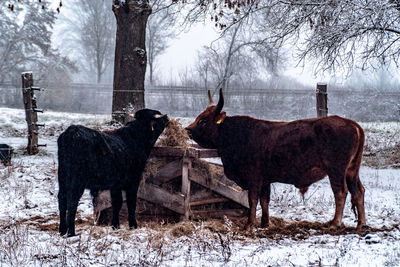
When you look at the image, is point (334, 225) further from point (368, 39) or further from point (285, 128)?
point (368, 39)

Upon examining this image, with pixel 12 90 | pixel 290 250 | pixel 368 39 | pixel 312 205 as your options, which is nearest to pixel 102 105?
pixel 12 90

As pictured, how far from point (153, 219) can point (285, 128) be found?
209cm

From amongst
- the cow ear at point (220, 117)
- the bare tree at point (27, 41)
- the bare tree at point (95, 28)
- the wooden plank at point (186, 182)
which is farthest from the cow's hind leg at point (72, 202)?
the bare tree at point (95, 28)

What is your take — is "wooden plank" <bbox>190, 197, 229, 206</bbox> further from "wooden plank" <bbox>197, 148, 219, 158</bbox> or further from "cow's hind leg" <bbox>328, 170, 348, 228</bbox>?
"cow's hind leg" <bbox>328, 170, 348, 228</bbox>

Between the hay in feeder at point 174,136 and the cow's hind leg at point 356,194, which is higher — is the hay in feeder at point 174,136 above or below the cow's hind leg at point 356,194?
above

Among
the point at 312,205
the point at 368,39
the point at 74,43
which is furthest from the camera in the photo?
the point at 74,43

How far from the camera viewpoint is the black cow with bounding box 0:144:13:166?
363 inches

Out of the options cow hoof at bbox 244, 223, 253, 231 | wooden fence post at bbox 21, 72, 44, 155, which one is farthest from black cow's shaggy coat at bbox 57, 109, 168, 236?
wooden fence post at bbox 21, 72, 44, 155

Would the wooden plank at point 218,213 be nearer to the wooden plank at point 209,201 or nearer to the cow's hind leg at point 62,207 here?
the wooden plank at point 209,201

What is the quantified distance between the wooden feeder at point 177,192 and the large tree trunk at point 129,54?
3.91 metres

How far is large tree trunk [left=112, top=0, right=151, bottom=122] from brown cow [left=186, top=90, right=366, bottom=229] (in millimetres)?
4045

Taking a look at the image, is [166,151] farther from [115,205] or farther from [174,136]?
[115,205]

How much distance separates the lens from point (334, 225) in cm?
532

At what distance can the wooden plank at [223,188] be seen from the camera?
574 centimetres
